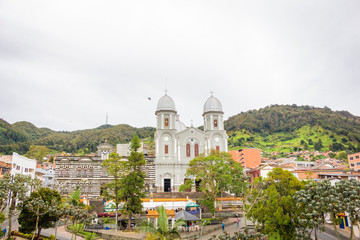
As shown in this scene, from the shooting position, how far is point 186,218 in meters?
23.9

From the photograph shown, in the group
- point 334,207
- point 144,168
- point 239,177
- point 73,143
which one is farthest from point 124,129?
point 334,207

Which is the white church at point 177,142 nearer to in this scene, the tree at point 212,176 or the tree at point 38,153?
the tree at point 212,176

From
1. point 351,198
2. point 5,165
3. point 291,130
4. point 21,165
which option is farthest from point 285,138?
point 351,198

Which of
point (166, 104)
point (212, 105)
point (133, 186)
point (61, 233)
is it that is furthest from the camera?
point (212, 105)

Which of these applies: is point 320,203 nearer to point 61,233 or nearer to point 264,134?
point 61,233

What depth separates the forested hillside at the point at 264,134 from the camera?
3836 inches

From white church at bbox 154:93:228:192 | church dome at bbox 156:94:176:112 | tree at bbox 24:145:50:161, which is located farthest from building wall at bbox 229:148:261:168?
tree at bbox 24:145:50:161

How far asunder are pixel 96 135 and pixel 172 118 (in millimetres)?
73992

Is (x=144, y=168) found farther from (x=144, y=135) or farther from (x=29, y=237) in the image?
(x=144, y=135)

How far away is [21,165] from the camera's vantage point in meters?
45.2

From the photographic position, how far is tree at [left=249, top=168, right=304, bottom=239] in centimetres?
1880

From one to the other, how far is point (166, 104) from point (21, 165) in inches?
971

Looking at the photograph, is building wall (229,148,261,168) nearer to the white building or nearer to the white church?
the white church

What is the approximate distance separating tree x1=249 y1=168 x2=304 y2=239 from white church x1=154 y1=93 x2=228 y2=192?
2773cm
